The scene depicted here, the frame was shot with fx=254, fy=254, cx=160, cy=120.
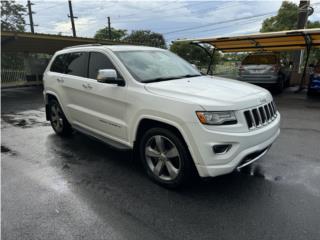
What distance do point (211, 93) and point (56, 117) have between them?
3.76 metres

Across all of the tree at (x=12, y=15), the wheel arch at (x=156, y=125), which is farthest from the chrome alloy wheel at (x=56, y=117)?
the tree at (x=12, y=15)

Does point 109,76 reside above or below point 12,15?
below

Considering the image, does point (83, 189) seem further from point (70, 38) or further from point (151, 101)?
point (70, 38)

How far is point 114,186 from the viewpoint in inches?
133

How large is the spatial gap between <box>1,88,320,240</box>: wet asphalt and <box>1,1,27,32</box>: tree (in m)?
40.0

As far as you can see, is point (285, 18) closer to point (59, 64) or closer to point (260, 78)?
point (260, 78)

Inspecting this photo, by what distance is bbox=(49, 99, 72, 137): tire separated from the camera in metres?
5.27

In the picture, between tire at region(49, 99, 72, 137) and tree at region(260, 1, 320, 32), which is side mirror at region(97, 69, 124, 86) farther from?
tree at region(260, 1, 320, 32)

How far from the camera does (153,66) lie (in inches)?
152

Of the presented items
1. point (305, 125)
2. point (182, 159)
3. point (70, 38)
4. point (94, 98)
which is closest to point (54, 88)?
point (94, 98)

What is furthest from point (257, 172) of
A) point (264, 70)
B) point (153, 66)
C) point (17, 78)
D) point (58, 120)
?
point (17, 78)

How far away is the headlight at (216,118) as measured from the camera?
8.82 feet

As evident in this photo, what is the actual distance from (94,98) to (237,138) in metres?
2.35

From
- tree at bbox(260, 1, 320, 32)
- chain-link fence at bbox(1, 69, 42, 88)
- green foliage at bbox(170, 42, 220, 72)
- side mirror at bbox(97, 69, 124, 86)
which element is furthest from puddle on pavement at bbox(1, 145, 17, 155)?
green foliage at bbox(170, 42, 220, 72)
